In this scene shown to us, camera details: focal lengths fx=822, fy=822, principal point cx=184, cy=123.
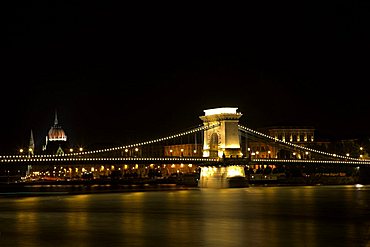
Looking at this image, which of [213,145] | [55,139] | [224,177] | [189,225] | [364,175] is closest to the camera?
[189,225]

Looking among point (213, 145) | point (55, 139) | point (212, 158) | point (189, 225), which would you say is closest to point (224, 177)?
point (212, 158)

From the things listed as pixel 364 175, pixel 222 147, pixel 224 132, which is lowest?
pixel 364 175

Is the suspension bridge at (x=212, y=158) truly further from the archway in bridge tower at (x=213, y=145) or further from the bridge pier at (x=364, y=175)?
the bridge pier at (x=364, y=175)

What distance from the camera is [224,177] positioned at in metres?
71.9

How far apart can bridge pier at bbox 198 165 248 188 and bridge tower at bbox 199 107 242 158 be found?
A: 1531 millimetres

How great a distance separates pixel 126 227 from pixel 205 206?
13324 mm

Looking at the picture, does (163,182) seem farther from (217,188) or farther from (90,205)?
(90,205)

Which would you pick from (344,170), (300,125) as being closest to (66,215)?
(344,170)

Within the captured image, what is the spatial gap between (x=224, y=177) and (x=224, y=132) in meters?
5.00

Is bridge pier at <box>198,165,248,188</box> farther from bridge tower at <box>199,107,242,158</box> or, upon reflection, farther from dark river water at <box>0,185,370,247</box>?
dark river water at <box>0,185,370,247</box>

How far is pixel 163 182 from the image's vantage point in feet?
324

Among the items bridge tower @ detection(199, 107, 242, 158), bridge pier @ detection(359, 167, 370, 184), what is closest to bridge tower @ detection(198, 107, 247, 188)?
bridge tower @ detection(199, 107, 242, 158)

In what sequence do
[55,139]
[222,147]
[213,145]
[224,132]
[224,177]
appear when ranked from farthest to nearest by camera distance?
[55,139]
[213,145]
[222,147]
[224,132]
[224,177]

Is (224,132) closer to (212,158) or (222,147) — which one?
(222,147)
